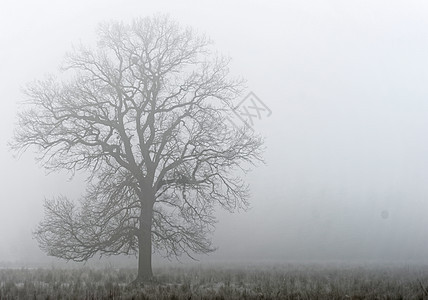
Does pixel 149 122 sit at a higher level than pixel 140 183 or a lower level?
higher

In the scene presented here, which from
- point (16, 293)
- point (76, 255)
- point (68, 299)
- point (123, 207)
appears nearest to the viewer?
point (68, 299)

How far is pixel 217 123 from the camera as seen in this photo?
67.6ft

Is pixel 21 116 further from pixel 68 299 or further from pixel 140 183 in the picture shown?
pixel 68 299

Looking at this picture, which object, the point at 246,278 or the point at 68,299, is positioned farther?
the point at 246,278

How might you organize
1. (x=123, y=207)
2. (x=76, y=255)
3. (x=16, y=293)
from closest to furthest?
(x=16, y=293) → (x=76, y=255) → (x=123, y=207)

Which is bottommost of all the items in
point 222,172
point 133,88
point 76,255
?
point 76,255

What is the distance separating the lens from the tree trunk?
64.4 feet

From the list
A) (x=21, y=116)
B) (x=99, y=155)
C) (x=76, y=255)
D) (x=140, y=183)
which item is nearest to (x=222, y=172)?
(x=140, y=183)

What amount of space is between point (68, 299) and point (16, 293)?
264 centimetres

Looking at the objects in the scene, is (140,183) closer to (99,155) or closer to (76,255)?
(99,155)

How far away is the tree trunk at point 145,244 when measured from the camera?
1962 centimetres

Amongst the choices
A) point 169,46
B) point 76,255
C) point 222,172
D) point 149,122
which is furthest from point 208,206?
point 169,46

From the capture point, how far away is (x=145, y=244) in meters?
19.9

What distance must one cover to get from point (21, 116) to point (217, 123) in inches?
338
